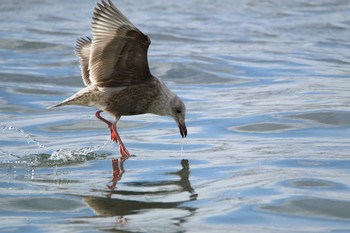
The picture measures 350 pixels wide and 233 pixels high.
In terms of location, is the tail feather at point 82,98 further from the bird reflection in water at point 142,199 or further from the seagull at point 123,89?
the bird reflection in water at point 142,199

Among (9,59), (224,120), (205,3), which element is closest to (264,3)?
(205,3)

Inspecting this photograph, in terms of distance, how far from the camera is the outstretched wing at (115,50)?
8.38 metres

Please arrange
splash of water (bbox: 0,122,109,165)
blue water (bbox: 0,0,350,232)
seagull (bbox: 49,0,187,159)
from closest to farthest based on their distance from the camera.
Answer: blue water (bbox: 0,0,350,232), splash of water (bbox: 0,122,109,165), seagull (bbox: 49,0,187,159)

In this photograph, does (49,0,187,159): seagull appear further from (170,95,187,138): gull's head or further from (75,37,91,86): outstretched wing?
(75,37,91,86): outstretched wing

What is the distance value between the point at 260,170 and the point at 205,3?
16660 millimetres

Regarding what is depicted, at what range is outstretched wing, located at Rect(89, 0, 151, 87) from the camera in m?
8.38

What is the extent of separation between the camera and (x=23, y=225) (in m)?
6.25

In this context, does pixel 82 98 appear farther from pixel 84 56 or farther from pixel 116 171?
pixel 116 171

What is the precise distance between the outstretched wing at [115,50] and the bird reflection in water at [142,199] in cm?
151

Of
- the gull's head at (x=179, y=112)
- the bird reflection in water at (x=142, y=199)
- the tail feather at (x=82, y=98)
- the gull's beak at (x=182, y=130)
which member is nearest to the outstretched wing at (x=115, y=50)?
the tail feather at (x=82, y=98)

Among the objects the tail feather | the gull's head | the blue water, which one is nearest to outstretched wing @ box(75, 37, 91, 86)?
the tail feather

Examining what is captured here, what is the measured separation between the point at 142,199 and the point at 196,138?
293cm

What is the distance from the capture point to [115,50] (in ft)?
28.6

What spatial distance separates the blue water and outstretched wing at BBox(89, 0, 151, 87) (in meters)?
0.78
